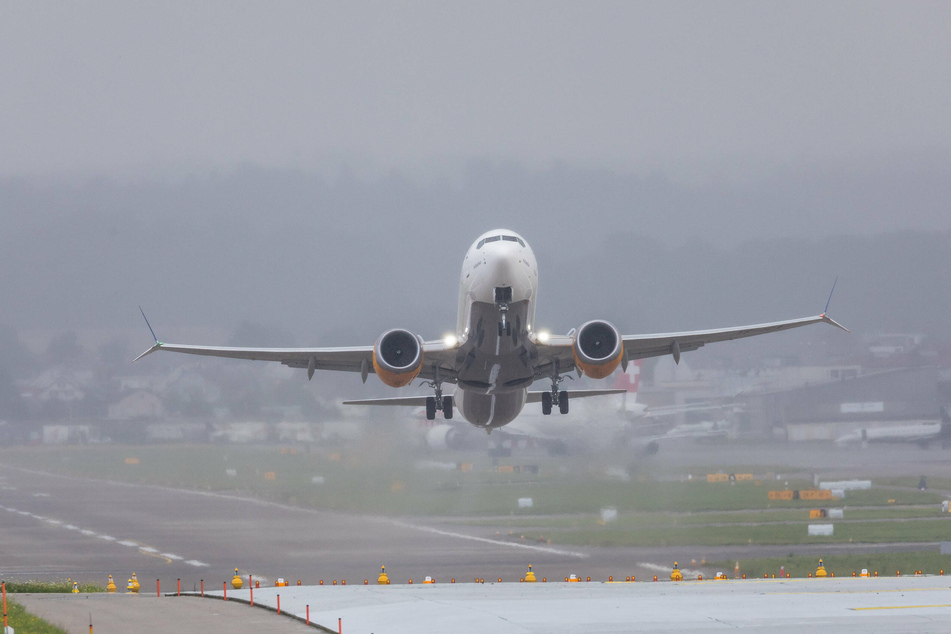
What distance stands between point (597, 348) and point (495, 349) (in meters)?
2.91

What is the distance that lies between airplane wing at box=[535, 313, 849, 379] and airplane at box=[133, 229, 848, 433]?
0.10ft

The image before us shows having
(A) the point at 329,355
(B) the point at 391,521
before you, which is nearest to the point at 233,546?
(B) the point at 391,521

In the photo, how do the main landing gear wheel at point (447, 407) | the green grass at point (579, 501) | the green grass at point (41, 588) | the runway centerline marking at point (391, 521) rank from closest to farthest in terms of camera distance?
1. the main landing gear wheel at point (447, 407)
2. the green grass at point (41, 588)
3. the runway centerline marking at point (391, 521)
4. the green grass at point (579, 501)

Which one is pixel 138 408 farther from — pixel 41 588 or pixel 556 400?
pixel 556 400

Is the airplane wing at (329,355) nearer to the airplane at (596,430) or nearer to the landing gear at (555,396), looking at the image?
the landing gear at (555,396)

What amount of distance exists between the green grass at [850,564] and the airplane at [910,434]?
1368 cm

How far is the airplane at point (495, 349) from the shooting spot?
2883 centimetres

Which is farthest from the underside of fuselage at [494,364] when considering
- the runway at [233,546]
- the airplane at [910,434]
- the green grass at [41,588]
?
the airplane at [910,434]

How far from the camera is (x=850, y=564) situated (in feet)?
155

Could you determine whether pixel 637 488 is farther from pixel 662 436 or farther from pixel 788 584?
pixel 788 584

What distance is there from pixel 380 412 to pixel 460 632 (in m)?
33.3

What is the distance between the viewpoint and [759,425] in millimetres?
62000

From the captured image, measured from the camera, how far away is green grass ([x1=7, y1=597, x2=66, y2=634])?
2564 centimetres

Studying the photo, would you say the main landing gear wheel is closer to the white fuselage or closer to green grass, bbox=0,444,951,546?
the white fuselage
